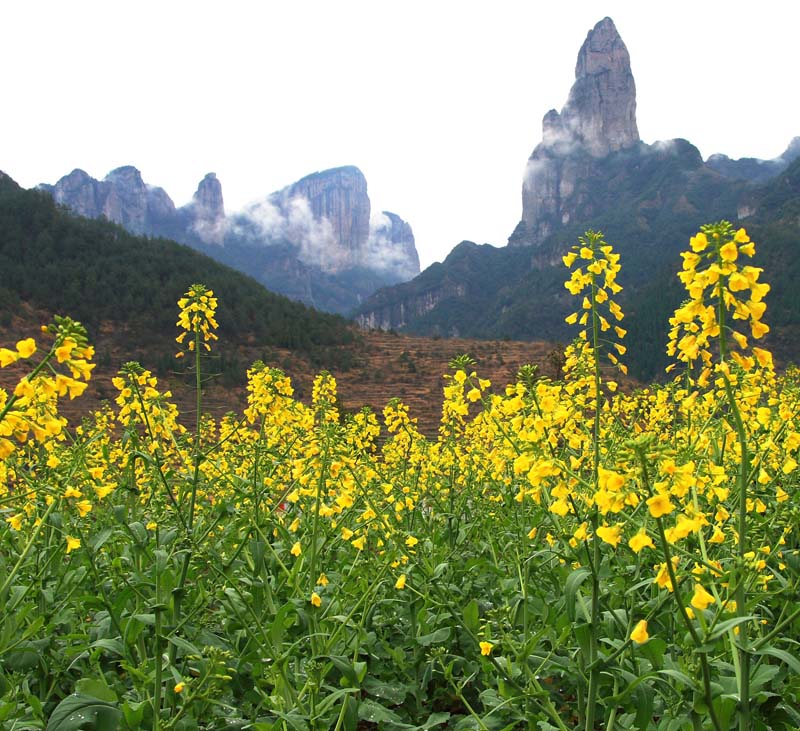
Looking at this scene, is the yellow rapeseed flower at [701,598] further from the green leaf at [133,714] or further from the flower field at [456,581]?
the green leaf at [133,714]

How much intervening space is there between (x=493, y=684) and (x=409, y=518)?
253cm

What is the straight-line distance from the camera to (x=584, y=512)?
2.73 metres

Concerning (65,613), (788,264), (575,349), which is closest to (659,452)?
(575,349)

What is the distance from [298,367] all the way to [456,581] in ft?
133

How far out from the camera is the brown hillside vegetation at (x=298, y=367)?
1400 inches

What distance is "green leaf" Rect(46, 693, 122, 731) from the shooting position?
2.25m

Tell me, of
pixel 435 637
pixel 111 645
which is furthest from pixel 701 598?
pixel 111 645

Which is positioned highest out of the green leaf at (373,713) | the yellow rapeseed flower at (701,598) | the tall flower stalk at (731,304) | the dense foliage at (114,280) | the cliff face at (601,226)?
the cliff face at (601,226)

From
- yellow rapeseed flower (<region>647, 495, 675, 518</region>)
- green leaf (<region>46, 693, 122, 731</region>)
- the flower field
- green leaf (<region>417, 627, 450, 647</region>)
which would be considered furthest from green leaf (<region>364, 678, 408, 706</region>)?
yellow rapeseed flower (<region>647, 495, 675, 518</region>)

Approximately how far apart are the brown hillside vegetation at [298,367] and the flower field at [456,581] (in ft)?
88.9

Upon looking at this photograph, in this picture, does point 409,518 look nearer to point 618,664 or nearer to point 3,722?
point 618,664

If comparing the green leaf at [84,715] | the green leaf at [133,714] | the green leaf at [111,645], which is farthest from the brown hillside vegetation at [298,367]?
the green leaf at [84,715]

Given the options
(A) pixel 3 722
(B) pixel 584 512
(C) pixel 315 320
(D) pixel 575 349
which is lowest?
(A) pixel 3 722

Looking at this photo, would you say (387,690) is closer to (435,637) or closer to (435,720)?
(435,637)
